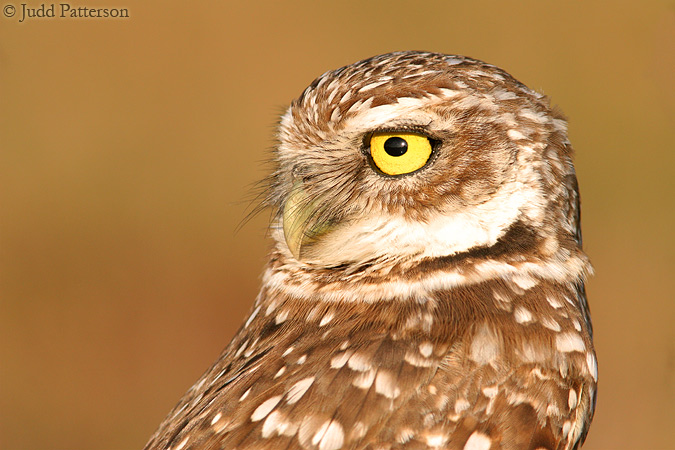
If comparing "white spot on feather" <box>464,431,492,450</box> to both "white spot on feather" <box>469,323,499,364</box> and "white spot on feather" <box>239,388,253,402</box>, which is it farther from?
"white spot on feather" <box>239,388,253,402</box>

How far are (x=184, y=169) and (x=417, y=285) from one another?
5320mm

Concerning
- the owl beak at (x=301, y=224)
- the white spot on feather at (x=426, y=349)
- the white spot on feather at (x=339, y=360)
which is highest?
the owl beak at (x=301, y=224)

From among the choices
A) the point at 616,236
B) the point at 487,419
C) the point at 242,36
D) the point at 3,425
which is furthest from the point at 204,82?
the point at 487,419

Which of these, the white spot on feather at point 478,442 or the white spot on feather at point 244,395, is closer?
the white spot on feather at point 478,442

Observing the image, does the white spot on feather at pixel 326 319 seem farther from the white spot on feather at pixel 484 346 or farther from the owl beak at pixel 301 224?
the white spot on feather at pixel 484 346

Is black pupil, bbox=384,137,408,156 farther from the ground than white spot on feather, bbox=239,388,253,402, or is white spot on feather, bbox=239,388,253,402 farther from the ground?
black pupil, bbox=384,137,408,156

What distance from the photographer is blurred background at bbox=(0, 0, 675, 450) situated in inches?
227

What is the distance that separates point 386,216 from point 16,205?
5.72 meters

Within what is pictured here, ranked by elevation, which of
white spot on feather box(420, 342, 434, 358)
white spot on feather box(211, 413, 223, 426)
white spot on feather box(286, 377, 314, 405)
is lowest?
white spot on feather box(211, 413, 223, 426)

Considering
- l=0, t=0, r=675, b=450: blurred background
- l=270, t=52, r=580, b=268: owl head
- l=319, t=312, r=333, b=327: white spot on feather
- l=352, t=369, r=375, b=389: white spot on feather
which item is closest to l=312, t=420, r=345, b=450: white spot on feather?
l=352, t=369, r=375, b=389: white spot on feather

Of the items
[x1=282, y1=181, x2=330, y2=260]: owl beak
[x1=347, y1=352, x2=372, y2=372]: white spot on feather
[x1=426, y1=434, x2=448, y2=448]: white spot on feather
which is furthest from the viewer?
[x1=282, y1=181, x2=330, y2=260]: owl beak

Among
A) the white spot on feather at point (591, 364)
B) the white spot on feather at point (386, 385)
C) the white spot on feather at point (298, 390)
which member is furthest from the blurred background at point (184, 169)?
the white spot on feather at point (386, 385)

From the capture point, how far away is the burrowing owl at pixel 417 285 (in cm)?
158

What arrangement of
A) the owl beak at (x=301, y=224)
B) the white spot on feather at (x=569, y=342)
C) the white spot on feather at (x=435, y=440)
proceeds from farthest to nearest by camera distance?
Answer: 1. the owl beak at (x=301, y=224)
2. the white spot on feather at (x=569, y=342)
3. the white spot on feather at (x=435, y=440)
